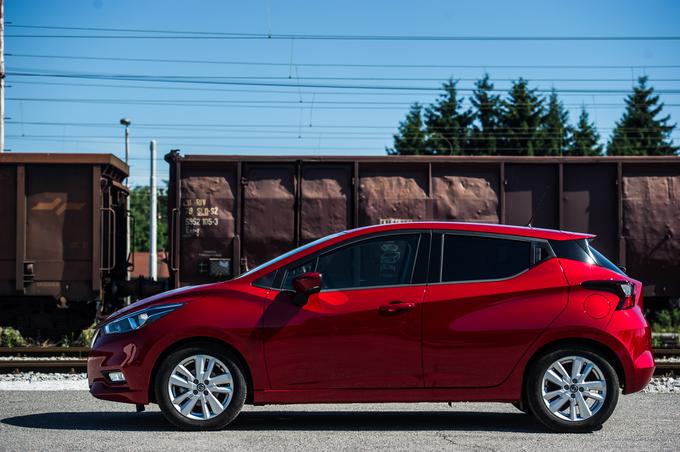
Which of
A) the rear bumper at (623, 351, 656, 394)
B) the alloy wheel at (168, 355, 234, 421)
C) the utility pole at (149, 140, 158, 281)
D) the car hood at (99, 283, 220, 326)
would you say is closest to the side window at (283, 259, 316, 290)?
the car hood at (99, 283, 220, 326)

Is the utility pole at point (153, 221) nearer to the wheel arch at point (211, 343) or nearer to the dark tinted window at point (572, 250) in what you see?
the wheel arch at point (211, 343)

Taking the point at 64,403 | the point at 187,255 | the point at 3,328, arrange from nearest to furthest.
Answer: the point at 64,403 → the point at 187,255 → the point at 3,328

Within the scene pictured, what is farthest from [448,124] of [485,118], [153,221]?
[153,221]

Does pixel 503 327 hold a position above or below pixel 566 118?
below

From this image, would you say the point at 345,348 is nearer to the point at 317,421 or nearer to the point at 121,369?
the point at 317,421

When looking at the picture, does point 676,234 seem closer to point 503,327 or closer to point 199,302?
point 503,327

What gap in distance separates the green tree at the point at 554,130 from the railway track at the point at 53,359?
37689 mm

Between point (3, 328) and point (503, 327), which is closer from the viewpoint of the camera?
point (503, 327)

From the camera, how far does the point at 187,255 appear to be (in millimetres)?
14555

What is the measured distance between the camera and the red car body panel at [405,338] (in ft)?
22.9

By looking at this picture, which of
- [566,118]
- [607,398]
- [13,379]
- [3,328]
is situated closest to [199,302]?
[607,398]

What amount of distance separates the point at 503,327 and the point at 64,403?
14.3 ft

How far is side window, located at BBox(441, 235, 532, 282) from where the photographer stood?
7145mm

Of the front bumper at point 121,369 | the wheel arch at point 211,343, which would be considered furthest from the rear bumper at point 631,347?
the front bumper at point 121,369
